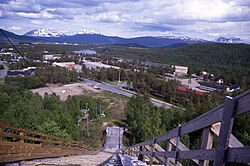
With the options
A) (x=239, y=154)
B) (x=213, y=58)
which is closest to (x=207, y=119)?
(x=239, y=154)

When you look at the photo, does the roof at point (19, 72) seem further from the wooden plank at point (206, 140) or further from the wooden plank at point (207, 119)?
the wooden plank at point (206, 140)

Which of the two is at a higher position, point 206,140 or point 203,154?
point 206,140

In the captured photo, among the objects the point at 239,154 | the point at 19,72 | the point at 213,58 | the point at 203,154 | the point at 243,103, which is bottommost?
the point at 19,72

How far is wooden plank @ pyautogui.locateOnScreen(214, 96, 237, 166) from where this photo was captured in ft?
4.89

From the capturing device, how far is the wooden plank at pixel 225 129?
1489 millimetres

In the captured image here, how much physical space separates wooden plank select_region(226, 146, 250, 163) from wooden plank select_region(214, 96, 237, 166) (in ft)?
0.15

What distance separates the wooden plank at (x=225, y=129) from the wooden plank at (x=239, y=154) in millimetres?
47

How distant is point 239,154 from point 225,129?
8.0 inches

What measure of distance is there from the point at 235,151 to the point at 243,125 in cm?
1602

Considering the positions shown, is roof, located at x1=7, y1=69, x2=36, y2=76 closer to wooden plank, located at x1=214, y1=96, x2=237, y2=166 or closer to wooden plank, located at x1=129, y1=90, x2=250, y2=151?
wooden plank, located at x1=129, y1=90, x2=250, y2=151

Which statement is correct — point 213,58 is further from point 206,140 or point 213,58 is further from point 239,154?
point 239,154

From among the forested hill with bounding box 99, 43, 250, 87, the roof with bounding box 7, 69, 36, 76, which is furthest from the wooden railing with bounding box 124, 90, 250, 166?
the roof with bounding box 7, 69, 36, 76

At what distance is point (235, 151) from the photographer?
4.71 feet

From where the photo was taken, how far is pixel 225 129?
1.56 meters
